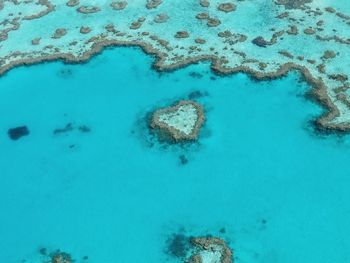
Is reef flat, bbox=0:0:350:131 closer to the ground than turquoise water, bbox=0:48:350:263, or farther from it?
farther from it

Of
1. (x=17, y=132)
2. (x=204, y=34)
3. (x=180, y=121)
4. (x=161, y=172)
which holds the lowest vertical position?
(x=17, y=132)

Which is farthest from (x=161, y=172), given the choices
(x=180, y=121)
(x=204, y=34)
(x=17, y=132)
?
(x=204, y=34)

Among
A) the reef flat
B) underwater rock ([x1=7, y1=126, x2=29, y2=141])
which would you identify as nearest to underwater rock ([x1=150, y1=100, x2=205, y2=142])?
the reef flat

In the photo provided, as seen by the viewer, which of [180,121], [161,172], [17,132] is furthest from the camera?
[17,132]

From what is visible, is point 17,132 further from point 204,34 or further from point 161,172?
point 204,34

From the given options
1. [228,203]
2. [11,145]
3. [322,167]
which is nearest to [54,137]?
[11,145]

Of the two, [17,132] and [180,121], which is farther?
[17,132]

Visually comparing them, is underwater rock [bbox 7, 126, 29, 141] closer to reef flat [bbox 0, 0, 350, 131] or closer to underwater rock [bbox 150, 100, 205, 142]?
reef flat [bbox 0, 0, 350, 131]
